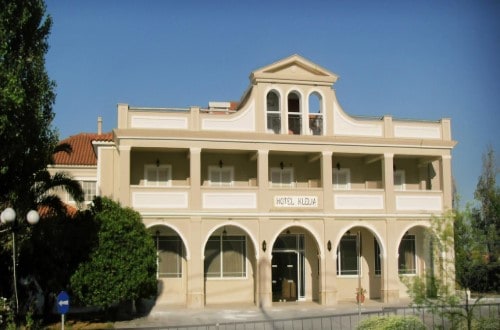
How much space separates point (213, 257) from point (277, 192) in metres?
4.22

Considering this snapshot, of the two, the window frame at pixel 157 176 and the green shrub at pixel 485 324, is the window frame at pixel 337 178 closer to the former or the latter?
the window frame at pixel 157 176

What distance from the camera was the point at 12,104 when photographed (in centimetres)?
1814

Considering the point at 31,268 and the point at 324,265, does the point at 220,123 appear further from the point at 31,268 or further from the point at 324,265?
the point at 31,268

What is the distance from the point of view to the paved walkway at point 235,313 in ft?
78.9

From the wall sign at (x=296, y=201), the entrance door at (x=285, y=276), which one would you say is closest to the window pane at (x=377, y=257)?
the entrance door at (x=285, y=276)

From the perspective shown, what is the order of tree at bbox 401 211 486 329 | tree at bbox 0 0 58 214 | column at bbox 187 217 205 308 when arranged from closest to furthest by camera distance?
1. tree at bbox 401 211 486 329
2. tree at bbox 0 0 58 214
3. column at bbox 187 217 205 308

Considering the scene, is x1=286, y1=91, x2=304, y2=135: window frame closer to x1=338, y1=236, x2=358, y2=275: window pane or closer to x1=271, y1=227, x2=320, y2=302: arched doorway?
x1=271, y1=227, x2=320, y2=302: arched doorway

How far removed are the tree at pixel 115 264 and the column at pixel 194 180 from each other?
3259 mm

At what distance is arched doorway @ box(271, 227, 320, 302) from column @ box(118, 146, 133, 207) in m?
7.19

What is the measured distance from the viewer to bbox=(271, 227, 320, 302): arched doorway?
30219mm

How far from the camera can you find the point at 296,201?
2880 cm

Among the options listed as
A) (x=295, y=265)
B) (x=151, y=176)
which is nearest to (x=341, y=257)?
(x=295, y=265)

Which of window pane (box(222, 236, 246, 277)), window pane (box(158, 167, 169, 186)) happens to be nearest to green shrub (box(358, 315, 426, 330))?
window pane (box(222, 236, 246, 277))

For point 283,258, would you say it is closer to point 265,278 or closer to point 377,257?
point 265,278
